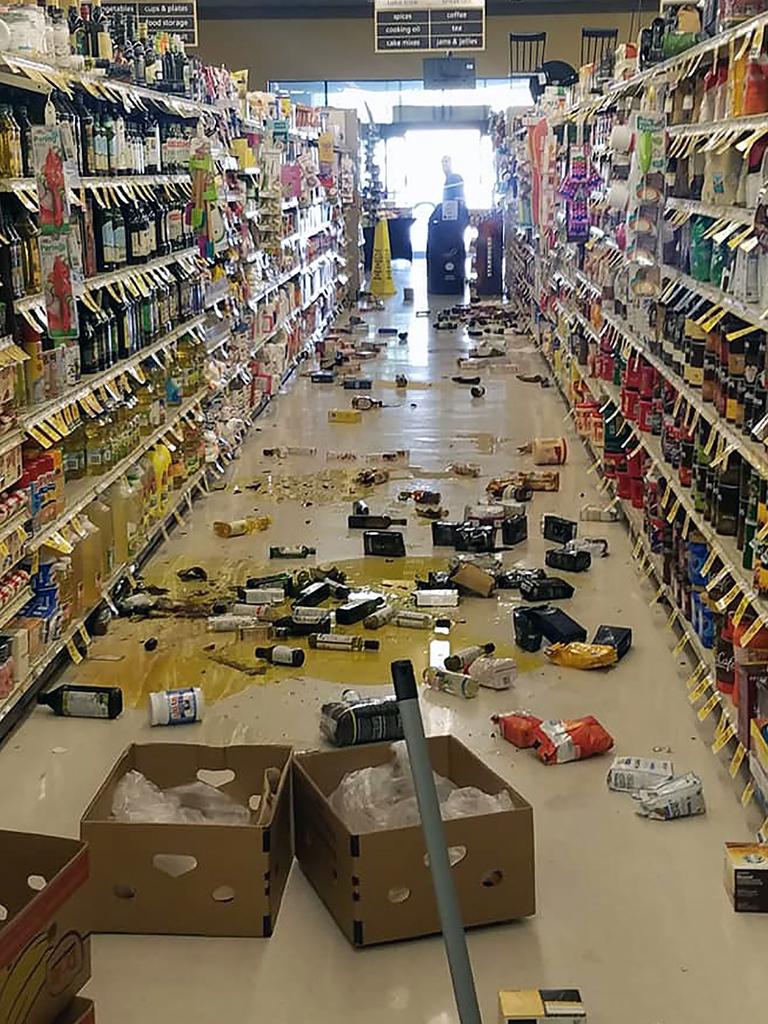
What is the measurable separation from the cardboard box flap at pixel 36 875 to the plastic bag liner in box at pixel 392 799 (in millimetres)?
834

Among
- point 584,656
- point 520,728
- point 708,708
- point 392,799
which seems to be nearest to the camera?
point 392,799

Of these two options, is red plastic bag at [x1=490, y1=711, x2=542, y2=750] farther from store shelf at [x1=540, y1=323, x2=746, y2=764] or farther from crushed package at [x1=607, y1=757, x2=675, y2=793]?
store shelf at [x1=540, y1=323, x2=746, y2=764]

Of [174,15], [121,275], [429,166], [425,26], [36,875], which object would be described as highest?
[174,15]

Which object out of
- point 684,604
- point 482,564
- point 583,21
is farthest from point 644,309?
point 583,21

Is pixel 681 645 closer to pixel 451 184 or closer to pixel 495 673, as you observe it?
pixel 495 673

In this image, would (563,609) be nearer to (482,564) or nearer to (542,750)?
(482,564)

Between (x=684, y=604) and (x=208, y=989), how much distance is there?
276cm

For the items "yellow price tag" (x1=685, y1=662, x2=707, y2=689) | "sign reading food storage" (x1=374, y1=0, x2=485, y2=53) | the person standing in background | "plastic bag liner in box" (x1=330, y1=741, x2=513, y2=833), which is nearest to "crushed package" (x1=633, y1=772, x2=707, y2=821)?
"plastic bag liner in box" (x1=330, y1=741, x2=513, y2=833)

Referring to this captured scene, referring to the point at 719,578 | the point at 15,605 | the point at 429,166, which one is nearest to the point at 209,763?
the point at 15,605

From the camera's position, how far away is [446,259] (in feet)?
70.1

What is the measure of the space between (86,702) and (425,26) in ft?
37.5

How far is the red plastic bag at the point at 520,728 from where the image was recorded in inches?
177

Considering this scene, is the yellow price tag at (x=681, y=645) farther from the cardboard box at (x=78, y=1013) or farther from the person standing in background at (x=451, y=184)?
the person standing in background at (x=451, y=184)

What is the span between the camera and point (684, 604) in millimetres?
5312
